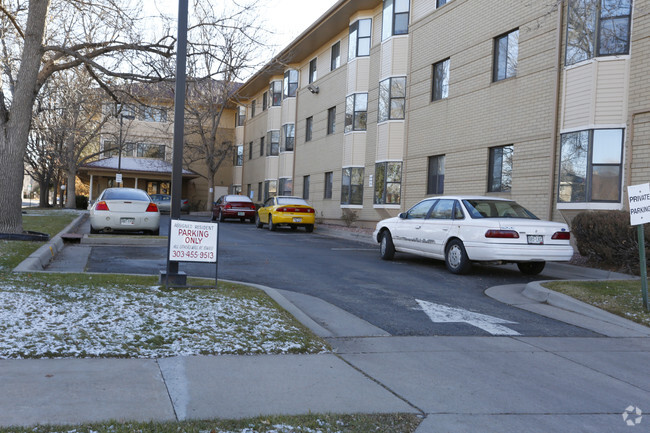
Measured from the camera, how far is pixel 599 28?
13.2 m

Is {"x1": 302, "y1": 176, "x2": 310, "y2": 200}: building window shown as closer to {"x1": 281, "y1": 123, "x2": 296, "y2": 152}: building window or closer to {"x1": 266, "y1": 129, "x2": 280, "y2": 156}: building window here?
{"x1": 281, "y1": 123, "x2": 296, "y2": 152}: building window

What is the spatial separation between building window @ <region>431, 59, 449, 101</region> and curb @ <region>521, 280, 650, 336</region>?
12327 millimetres

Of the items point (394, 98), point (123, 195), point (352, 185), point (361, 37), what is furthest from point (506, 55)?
point (123, 195)

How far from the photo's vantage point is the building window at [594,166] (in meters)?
12.9

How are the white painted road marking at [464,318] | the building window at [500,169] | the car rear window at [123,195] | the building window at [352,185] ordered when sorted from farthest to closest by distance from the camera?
the building window at [352,185]
the building window at [500,169]
the car rear window at [123,195]
the white painted road marking at [464,318]

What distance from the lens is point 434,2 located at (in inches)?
821

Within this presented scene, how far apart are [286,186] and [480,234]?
26.0 metres

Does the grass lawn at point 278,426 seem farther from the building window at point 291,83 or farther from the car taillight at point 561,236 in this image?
the building window at point 291,83

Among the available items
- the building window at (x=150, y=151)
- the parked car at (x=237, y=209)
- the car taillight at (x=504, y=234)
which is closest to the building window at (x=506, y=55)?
the car taillight at (x=504, y=234)

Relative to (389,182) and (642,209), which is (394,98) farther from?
(642,209)

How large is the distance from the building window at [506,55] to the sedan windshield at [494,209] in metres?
6.86

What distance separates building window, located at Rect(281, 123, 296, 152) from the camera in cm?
3472

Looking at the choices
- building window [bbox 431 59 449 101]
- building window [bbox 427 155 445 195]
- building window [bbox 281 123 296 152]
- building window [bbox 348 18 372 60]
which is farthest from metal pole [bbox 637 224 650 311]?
building window [bbox 281 123 296 152]

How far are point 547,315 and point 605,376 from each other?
2632mm
